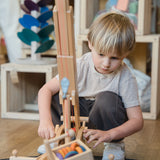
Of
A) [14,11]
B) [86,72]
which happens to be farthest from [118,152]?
[14,11]

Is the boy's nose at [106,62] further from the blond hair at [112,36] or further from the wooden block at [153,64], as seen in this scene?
the wooden block at [153,64]

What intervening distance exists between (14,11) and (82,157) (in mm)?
2089

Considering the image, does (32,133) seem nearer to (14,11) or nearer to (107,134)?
(107,134)

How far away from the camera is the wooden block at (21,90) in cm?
162

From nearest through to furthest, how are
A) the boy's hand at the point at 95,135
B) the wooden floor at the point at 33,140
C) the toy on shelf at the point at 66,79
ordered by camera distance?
the toy on shelf at the point at 66,79, the boy's hand at the point at 95,135, the wooden floor at the point at 33,140

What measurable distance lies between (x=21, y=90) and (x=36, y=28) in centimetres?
39

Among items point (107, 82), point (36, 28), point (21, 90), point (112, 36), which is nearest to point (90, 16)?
point (36, 28)

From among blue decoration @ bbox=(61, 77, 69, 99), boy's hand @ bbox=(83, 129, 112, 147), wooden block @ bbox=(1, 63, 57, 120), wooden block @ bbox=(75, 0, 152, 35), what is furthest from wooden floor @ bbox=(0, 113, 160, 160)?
wooden block @ bbox=(75, 0, 152, 35)

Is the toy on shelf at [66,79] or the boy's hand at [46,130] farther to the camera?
the boy's hand at [46,130]

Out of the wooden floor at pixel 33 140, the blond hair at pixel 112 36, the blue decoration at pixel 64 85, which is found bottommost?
the wooden floor at pixel 33 140

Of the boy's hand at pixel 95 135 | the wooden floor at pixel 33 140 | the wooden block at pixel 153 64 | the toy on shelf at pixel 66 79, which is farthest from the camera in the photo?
the wooden block at pixel 153 64

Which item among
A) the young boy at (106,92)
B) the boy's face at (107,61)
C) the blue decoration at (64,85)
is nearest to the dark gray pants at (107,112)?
the young boy at (106,92)

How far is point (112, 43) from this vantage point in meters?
0.92

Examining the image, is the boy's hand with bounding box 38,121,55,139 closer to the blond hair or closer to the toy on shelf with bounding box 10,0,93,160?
→ the toy on shelf with bounding box 10,0,93,160
